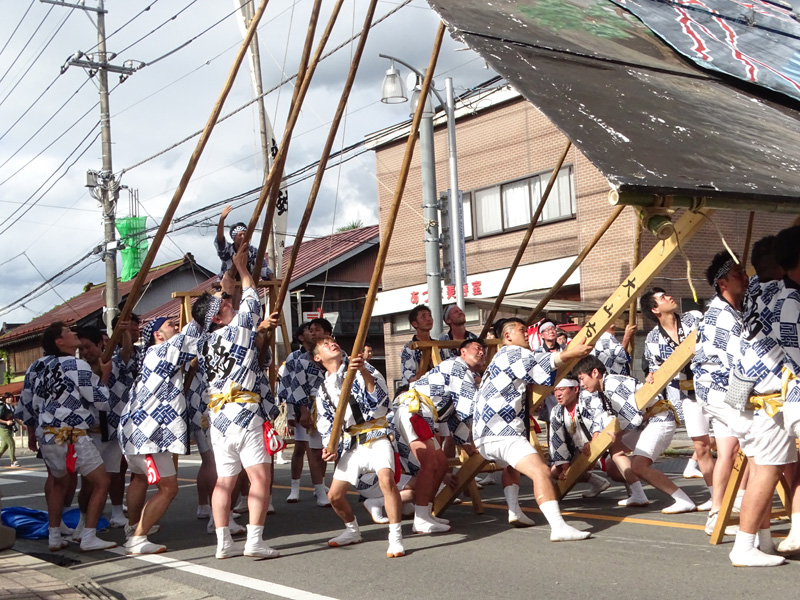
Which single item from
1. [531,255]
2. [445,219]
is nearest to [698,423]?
[445,219]

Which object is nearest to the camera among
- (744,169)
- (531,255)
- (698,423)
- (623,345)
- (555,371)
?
(744,169)

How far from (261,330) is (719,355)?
3.43m

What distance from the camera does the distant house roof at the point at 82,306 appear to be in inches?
1403

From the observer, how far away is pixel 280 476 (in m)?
12.8

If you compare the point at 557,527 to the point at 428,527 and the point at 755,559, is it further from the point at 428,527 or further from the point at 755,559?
the point at 755,559

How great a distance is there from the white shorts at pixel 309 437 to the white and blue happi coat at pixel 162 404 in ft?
8.59

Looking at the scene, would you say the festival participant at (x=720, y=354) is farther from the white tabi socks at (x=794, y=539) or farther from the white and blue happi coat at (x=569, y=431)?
the white and blue happi coat at (x=569, y=431)

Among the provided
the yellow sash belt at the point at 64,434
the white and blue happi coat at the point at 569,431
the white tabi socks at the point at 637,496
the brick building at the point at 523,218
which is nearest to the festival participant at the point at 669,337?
the white tabi socks at the point at 637,496

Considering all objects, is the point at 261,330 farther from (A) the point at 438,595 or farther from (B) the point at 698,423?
(B) the point at 698,423

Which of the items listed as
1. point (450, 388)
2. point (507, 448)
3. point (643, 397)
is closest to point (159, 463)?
point (450, 388)

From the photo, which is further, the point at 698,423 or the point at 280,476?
the point at 280,476

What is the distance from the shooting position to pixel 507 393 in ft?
22.7

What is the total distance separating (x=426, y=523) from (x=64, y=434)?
3.11 m

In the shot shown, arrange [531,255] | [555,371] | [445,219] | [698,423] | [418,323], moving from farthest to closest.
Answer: [531,255]
[445,219]
[418,323]
[698,423]
[555,371]
